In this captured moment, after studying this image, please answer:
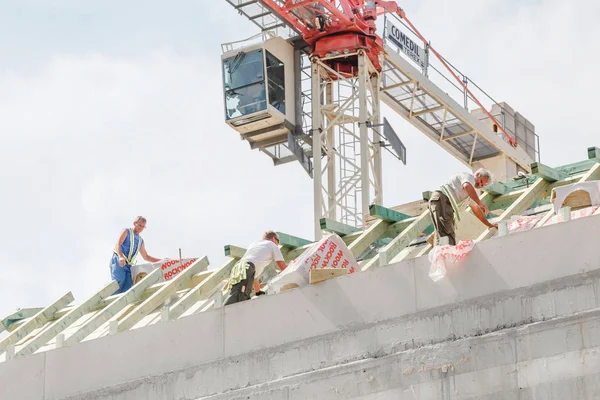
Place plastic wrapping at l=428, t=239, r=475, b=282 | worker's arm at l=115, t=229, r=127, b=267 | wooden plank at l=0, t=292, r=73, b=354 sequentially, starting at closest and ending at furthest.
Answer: plastic wrapping at l=428, t=239, r=475, b=282
wooden plank at l=0, t=292, r=73, b=354
worker's arm at l=115, t=229, r=127, b=267

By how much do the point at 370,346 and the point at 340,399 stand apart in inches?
24.7

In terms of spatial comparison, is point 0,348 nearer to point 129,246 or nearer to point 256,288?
point 129,246

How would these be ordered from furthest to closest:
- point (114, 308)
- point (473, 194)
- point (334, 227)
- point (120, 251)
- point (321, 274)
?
1. point (120, 251)
2. point (334, 227)
3. point (114, 308)
4. point (473, 194)
5. point (321, 274)

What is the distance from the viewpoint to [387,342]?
14227 millimetres

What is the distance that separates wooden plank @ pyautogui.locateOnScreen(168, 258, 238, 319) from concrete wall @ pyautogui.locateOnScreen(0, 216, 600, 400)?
1.42 meters

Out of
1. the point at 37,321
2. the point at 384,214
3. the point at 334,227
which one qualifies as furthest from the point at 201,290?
the point at 37,321

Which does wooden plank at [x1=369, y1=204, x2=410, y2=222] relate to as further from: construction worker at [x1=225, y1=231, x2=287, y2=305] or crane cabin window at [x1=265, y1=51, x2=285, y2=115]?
crane cabin window at [x1=265, y1=51, x2=285, y2=115]

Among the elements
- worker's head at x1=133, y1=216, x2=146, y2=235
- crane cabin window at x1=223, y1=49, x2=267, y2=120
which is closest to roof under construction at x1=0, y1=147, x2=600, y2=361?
worker's head at x1=133, y1=216, x2=146, y2=235

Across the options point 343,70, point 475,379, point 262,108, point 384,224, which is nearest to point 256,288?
point 384,224

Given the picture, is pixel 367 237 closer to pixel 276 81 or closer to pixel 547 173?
pixel 547 173

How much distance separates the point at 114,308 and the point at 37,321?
89.0 inches

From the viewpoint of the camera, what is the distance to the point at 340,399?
14117 mm

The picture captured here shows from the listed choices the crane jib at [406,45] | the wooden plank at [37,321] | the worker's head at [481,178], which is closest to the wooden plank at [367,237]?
the worker's head at [481,178]

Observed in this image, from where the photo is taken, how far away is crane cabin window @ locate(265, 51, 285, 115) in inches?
1414
